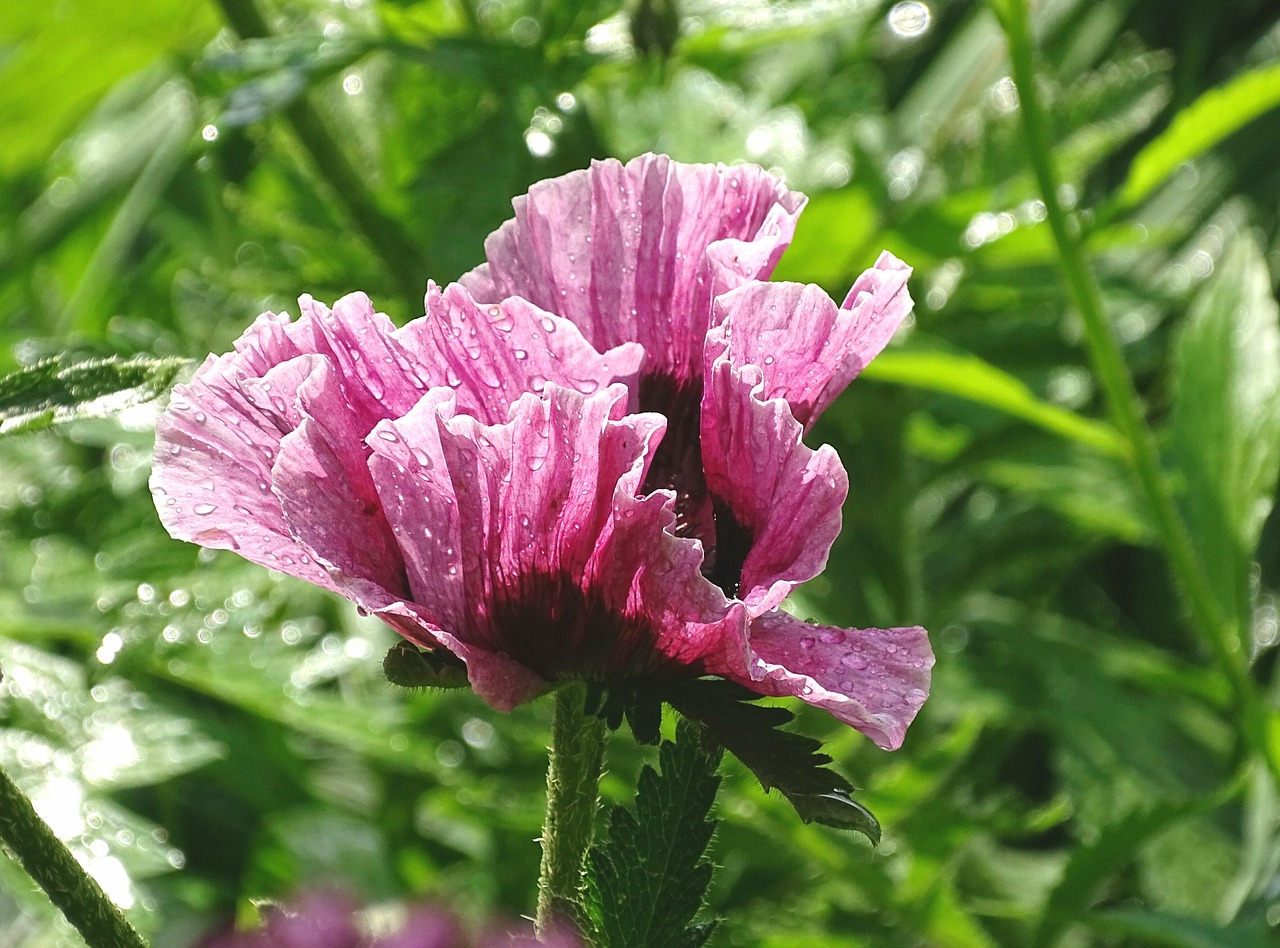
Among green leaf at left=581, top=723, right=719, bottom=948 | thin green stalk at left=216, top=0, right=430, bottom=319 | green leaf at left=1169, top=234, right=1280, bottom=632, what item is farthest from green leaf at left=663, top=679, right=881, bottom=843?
green leaf at left=1169, top=234, right=1280, bottom=632

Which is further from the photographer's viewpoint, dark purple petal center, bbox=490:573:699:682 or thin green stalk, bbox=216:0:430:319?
thin green stalk, bbox=216:0:430:319

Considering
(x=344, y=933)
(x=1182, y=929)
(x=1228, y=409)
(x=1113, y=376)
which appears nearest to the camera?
(x=344, y=933)

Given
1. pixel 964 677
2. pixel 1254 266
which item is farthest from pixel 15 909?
pixel 1254 266

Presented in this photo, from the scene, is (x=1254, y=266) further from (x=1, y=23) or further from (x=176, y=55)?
(x=1, y=23)

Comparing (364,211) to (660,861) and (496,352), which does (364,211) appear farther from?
(660,861)

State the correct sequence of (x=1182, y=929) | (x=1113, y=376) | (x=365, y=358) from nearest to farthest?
(x=365, y=358), (x=1182, y=929), (x=1113, y=376)

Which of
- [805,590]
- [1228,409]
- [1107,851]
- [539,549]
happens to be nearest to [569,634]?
[539,549]

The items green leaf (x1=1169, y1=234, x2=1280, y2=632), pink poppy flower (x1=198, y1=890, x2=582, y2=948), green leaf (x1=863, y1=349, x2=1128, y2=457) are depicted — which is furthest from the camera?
green leaf (x1=1169, y1=234, x2=1280, y2=632)

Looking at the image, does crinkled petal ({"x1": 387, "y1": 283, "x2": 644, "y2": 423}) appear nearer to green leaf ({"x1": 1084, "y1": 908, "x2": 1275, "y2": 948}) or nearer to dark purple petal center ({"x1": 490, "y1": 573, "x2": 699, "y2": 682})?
dark purple petal center ({"x1": 490, "y1": 573, "x2": 699, "y2": 682})
